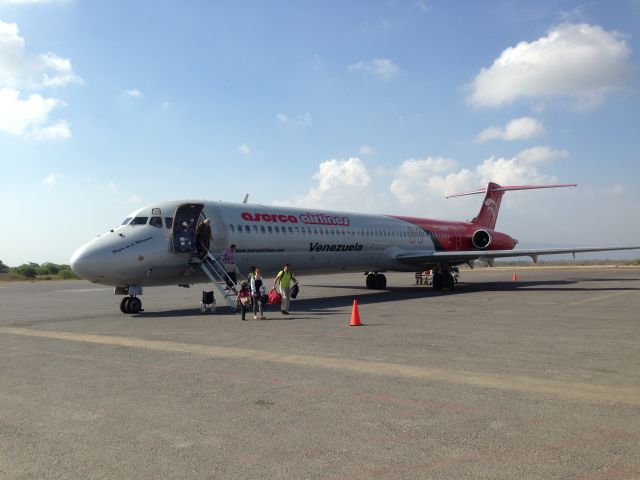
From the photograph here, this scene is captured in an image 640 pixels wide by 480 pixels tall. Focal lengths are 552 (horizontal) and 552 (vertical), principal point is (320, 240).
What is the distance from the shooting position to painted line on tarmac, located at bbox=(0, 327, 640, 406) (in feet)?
19.3

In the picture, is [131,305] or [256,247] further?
[256,247]

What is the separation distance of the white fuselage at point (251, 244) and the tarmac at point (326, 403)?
3848 mm

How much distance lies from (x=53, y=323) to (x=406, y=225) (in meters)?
17.3

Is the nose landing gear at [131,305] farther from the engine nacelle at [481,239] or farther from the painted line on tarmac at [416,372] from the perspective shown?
the engine nacelle at [481,239]

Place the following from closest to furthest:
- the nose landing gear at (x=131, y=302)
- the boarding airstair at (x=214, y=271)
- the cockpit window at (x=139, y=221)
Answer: the nose landing gear at (x=131, y=302)
the cockpit window at (x=139, y=221)
the boarding airstair at (x=214, y=271)

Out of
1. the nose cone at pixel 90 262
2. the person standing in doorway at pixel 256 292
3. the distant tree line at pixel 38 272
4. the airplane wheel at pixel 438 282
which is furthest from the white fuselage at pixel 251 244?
the distant tree line at pixel 38 272

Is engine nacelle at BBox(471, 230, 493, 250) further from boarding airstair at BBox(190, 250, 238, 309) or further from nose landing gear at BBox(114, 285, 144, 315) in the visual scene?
nose landing gear at BBox(114, 285, 144, 315)

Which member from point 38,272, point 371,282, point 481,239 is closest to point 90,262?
point 371,282

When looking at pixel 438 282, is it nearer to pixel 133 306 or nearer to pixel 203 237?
pixel 203 237

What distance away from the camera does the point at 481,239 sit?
31719mm

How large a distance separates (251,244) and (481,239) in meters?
17.7

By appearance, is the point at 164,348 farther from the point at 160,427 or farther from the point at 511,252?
the point at 511,252

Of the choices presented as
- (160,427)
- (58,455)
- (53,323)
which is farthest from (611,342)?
(53,323)

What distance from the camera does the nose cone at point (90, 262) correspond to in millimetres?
14672
